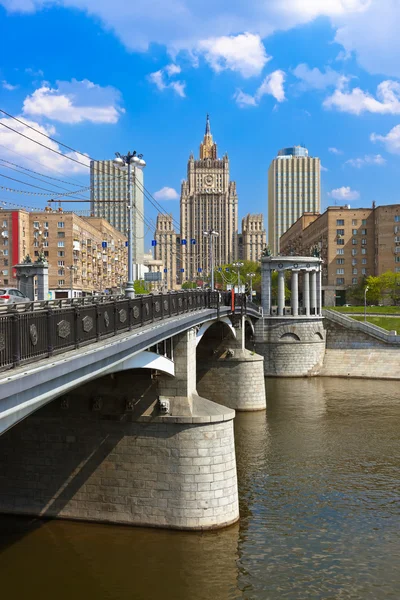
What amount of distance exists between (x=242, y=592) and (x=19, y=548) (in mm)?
6745

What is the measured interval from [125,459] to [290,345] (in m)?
39.5

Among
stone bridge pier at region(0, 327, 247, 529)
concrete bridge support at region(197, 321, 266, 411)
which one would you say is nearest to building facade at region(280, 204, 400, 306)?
concrete bridge support at region(197, 321, 266, 411)

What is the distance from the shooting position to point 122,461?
63.0 feet

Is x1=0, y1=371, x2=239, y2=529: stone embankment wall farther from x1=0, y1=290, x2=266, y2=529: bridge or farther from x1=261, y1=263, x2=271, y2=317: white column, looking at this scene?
x1=261, y1=263, x2=271, y2=317: white column

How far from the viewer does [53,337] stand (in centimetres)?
1174

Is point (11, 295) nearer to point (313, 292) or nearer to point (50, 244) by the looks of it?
point (313, 292)

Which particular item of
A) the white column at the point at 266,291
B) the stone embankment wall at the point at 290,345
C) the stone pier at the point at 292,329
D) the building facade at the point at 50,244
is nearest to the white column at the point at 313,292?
the stone pier at the point at 292,329

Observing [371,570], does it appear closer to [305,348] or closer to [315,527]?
[315,527]

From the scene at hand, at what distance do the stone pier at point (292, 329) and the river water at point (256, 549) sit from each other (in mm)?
30100

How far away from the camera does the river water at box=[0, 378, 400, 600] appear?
15.6m

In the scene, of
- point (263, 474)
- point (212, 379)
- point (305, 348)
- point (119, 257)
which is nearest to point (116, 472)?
point (263, 474)

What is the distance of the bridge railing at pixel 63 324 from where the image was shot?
10212mm

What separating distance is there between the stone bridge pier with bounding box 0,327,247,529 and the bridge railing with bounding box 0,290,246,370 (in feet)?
10.3

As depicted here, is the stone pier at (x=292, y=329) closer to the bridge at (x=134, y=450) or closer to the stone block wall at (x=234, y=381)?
the stone block wall at (x=234, y=381)
